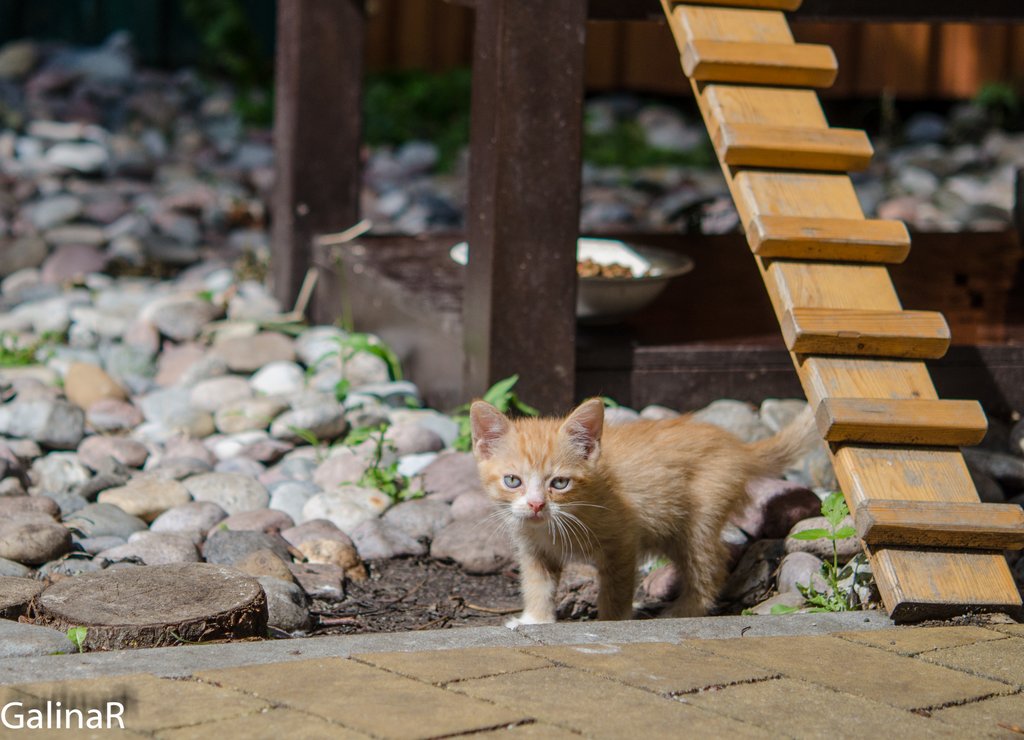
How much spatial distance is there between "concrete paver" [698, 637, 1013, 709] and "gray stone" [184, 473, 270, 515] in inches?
81.0

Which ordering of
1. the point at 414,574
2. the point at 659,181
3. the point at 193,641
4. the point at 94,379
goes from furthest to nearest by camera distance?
the point at 659,181 < the point at 94,379 < the point at 414,574 < the point at 193,641

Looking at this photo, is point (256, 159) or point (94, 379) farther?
point (256, 159)

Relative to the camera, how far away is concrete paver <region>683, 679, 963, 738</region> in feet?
8.31

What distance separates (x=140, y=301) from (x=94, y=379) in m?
1.47

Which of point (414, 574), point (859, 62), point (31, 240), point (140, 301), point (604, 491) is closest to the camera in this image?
point (604, 491)

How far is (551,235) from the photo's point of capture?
475cm

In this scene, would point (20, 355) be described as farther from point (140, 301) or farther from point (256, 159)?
point (256, 159)

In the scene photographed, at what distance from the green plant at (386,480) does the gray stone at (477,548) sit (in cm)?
37

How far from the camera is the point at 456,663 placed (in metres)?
2.81

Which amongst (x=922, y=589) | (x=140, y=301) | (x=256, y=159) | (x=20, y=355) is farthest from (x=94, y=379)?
(x=256, y=159)

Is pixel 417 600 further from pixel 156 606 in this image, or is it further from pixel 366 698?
pixel 366 698

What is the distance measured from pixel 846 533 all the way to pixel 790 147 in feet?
3.81

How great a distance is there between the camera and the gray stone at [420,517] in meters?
4.43

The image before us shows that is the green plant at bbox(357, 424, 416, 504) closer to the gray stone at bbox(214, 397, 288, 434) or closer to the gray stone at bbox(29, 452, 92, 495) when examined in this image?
the gray stone at bbox(214, 397, 288, 434)
